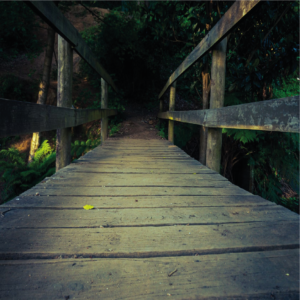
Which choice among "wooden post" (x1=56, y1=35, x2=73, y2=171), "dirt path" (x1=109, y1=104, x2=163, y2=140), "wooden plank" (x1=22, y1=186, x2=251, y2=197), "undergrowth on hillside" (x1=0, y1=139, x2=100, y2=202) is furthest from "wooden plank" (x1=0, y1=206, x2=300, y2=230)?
"dirt path" (x1=109, y1=104, x2=163, y2=140)

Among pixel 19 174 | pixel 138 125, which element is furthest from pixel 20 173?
pixel 138 125

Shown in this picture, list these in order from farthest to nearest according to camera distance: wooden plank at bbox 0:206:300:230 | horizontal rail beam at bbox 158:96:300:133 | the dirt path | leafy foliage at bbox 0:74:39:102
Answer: leafy foliage at bbox 0:74:39:102 < the dirt path < wooden plank at bbox 0:206:300:230 < horizontal rail beam at bbox 158:96:300:133

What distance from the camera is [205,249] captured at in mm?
1041

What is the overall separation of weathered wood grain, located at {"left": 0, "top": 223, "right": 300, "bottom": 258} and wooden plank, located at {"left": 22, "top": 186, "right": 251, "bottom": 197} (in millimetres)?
507

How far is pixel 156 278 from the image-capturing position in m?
0.85

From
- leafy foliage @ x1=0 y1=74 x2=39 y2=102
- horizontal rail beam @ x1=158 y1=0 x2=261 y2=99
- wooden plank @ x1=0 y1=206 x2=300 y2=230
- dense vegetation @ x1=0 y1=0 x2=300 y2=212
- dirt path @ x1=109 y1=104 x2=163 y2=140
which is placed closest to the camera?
wooden plank @ x1=0 y1=206 x2=300 y2=230

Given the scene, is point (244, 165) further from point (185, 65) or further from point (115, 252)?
point (115, 252)

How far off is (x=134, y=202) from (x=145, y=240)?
0.51 metres

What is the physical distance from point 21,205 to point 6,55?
14724 millimetres

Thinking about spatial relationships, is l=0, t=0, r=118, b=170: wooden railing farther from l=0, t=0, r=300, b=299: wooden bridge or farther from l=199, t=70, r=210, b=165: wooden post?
l=199, t=70, r=210, b=165: wooden post

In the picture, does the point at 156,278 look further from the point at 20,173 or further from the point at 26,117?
the point at 20,173

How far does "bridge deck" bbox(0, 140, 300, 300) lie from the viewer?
81 centimetres

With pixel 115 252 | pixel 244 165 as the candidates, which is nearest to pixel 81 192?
pixel 115 252

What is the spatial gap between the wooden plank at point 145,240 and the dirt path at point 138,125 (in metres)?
4.97
